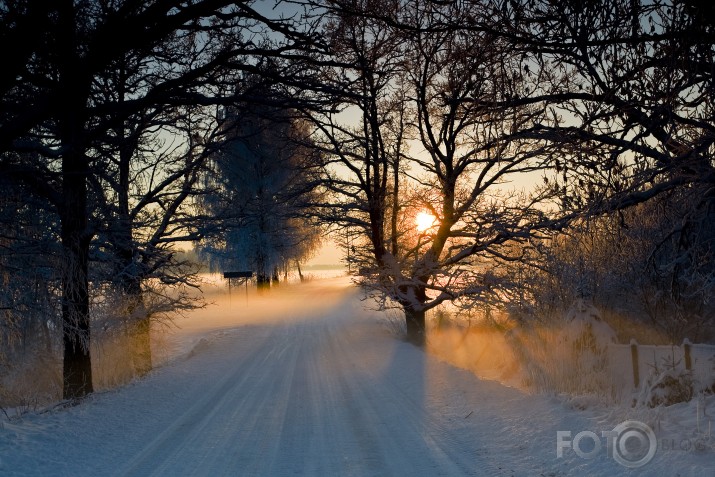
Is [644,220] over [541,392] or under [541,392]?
over

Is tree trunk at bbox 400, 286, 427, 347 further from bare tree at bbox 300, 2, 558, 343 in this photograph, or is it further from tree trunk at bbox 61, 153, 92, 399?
tree trunk at bbox 61, 153, 92, 399

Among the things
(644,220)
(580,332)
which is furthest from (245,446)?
(580,332)

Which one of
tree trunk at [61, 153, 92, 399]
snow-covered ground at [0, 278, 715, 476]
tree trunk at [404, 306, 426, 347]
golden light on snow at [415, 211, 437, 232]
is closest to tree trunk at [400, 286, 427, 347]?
tree trunk at [404, 306, 426, 347]

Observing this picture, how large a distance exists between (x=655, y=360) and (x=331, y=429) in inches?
196

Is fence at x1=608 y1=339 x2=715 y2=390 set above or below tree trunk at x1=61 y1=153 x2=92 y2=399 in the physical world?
below

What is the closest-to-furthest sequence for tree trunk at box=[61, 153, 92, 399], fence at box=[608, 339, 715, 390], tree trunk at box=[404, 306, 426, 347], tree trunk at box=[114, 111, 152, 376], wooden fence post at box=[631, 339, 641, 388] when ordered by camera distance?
fence at box=[608, 339, 715, 390] → tree trunk at box=[61, 153, 92, 399] → wooden fence post at box=[631, 339, 641, 388] → tree trunk at box=[114, 111, 152, 376] → tree trunk at box=[404, 306, 426, 347]

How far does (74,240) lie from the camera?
944 cm

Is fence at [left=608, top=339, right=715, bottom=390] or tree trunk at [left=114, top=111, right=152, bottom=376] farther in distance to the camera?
tree trunk at [left=114, top=111, right=152, bottom=376]

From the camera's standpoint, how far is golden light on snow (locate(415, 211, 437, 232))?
663 inches

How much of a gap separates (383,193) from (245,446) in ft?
40.1

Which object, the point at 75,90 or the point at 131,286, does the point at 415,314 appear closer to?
the point at 131,286

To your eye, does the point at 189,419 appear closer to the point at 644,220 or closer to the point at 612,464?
the point at 612,464

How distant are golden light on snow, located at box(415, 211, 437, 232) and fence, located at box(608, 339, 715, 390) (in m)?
6.44

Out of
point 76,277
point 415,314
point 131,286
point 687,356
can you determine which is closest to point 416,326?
point 415,314
